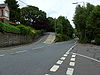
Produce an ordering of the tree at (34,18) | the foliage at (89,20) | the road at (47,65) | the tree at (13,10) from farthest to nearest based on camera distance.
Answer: the tree at (34,18)
the tree at (13,10)
the foliage at (89,20)
the road at (47,65)

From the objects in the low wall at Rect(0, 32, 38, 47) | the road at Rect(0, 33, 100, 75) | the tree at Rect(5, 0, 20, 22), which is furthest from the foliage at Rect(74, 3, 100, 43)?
the road at Rect(0, 33, 100, 75)

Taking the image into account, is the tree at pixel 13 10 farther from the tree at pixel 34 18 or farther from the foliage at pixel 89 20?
the tree at pixel 34 18

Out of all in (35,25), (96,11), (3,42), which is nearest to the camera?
(3,42)

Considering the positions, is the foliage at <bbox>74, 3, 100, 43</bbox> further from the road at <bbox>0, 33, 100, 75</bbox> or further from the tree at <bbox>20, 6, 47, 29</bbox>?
the tree at <bbox>20, 6, 47, 29</bbox>

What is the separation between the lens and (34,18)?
93.1 m

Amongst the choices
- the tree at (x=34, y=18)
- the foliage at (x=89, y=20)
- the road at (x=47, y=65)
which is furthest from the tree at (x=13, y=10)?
the road at (x=47, y=65)

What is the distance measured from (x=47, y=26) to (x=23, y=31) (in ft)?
177

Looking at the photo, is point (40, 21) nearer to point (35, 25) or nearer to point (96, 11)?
point (35, 25)

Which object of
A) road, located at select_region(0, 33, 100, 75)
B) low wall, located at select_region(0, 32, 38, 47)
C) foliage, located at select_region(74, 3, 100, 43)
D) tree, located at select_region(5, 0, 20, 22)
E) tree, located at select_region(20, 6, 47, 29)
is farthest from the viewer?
tree, located at select_region(20, 6, 47, 29)

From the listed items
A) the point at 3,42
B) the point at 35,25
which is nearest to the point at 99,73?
the point at 3,42

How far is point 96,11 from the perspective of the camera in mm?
39719

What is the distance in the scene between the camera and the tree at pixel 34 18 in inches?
3617

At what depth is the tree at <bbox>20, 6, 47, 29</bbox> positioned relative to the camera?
91.9 meters

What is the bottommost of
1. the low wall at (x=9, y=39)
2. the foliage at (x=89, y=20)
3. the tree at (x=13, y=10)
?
the low wall at (x=9, y=39)
